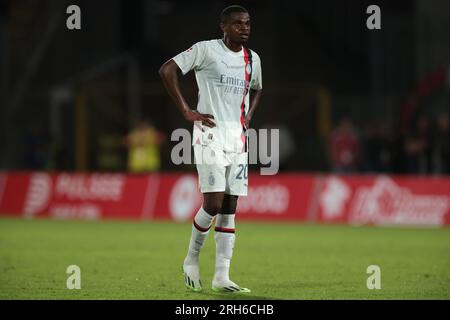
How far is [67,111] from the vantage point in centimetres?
2891

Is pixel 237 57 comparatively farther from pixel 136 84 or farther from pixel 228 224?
pixel 136 84

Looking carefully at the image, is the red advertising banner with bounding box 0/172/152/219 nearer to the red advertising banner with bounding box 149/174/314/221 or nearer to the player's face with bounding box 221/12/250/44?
the red advertising banner with bounding box 149/174/314/221

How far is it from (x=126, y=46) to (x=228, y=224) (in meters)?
21.4

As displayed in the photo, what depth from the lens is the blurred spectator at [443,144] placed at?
2211 centimetres

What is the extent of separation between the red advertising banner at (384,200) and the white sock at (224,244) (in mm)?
11621

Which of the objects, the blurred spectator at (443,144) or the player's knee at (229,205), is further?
the blurred spectator at (443,144)

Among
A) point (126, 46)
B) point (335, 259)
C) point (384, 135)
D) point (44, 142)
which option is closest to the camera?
point (335, 259)

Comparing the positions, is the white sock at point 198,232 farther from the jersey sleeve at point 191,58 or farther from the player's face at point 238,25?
the player's face at point 238,25

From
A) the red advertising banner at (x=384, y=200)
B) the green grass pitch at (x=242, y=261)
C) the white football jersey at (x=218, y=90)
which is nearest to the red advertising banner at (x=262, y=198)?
the red advertising banner at (x=384, y=200)

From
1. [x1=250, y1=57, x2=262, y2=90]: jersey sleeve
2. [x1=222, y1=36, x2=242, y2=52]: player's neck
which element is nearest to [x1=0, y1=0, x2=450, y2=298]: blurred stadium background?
[x1=250, y1=57, x2=262, y2=90]: jersey sleeve

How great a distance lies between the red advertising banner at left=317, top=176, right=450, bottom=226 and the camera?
68.9 feet

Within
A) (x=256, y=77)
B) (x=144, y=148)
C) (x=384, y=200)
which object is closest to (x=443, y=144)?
(x=384, y=200)

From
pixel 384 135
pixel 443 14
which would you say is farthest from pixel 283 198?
pixel 443 14

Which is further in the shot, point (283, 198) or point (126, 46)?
point (126, 46)
